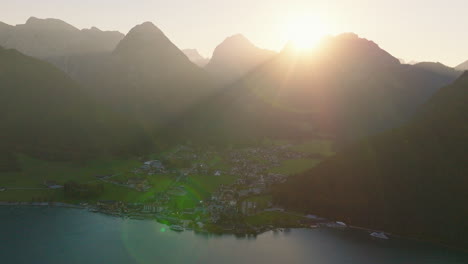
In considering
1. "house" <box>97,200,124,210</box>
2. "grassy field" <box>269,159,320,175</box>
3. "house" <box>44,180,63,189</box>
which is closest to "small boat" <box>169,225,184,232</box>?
"house" <box>97,200,124,210</box>

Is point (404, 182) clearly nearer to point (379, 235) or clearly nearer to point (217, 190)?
point (379, 235)

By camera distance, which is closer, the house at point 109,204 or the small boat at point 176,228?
the small boat at point 176,228

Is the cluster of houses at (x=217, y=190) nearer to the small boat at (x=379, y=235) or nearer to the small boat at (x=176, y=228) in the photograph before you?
the small boat at (x=176, y=228)

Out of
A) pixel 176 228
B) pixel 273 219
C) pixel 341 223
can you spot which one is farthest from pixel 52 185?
pixel 341 223

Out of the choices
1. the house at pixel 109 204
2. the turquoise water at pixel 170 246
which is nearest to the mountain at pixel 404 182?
the turquoise water at pixel 170 246

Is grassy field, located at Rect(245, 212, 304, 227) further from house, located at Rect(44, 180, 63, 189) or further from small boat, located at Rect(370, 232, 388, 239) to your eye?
house, located at Rect(44, 180, 63, 189)

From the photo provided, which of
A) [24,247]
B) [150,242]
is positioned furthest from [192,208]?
[24,247]
